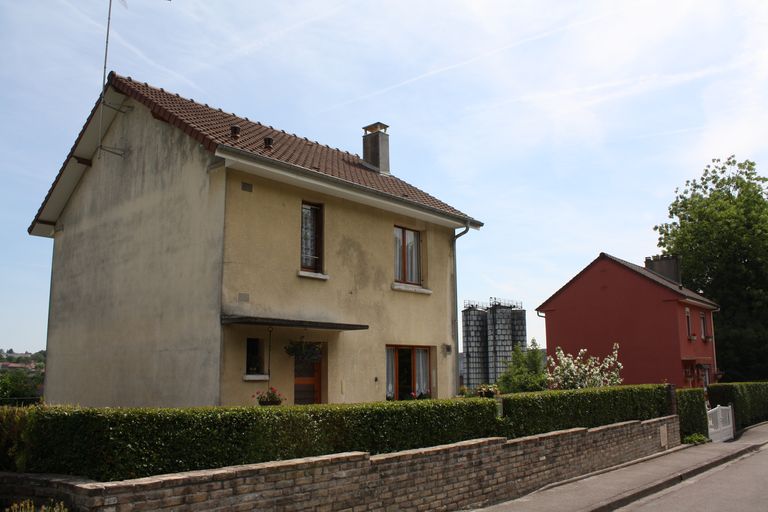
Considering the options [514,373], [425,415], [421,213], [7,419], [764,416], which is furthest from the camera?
[764,416]

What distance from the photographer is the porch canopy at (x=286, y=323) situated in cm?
1102

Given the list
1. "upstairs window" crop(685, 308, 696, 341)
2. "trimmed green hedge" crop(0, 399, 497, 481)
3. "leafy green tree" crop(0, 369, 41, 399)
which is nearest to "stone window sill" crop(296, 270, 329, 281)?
"trimmed green hedge" crop(0, 399, 497, 481)

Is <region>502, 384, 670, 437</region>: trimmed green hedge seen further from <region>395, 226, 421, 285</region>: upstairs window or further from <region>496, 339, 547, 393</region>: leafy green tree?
<region>395, 226, 421, 285</region>: upstairs window

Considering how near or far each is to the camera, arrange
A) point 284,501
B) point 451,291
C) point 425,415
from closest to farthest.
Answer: point 284,501 → point 425,415 → point 451,291

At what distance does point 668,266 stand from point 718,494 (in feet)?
91.3

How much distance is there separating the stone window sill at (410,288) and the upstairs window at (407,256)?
0.23 m

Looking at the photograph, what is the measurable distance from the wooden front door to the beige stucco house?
33 millimetres

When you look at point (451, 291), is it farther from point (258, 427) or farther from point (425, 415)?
point (258, 427)

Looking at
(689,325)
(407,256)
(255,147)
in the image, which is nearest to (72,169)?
(255,147)

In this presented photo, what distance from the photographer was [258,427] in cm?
774

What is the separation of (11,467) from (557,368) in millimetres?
17608

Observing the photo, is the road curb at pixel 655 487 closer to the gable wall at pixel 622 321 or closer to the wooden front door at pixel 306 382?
the wooden front door at pixel 306 382

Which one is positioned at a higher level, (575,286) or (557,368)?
(575,286)

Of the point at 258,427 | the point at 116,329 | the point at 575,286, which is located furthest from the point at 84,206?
the point at 575,286
